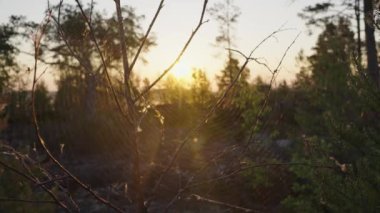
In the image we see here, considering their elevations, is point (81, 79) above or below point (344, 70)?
above

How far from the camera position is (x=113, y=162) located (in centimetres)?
1119

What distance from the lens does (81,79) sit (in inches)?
1049

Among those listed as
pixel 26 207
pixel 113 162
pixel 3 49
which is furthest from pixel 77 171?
pixel 3 49

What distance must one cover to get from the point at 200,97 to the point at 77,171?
316cm

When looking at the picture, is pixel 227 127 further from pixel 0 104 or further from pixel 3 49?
pixel 3 49

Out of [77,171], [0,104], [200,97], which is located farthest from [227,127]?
[0,104]

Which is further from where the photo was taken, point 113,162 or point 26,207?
point 113,162

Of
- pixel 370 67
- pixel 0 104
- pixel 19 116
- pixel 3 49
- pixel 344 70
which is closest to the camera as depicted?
pixel 0 104

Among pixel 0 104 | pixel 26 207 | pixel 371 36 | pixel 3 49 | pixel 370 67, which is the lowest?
pixel 26 207

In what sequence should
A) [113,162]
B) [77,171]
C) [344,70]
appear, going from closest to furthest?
[344,70] < [77,171] < [113,162]

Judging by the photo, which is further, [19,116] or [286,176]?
[19,116]

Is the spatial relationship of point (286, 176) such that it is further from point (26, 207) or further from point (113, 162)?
point (26, 207)

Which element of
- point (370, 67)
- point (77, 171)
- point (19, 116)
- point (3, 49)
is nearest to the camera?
Result: point (77, 171)

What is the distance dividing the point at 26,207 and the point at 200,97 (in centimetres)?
673
